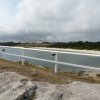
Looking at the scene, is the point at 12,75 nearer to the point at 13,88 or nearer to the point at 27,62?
the point at 13,88

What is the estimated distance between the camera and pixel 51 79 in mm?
9453

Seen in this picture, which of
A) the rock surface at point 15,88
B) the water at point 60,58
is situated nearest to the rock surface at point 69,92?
the rock surface at point 15,88

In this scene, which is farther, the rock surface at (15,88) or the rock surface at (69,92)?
the rock surface at (15,88)

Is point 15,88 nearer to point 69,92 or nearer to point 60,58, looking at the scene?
point 69,92

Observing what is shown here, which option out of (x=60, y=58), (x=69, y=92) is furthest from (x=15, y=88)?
(x=60, y=58)

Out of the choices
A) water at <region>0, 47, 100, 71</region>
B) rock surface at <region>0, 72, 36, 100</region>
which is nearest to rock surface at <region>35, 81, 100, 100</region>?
rock surface at <region>0, 72, 36, 100</region>

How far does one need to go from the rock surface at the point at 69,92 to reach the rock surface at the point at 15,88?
25cm

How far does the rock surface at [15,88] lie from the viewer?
704cm

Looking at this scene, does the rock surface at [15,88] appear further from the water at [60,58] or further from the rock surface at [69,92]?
the water at [60,58]

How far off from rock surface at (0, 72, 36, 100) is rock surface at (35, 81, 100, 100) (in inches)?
9.8

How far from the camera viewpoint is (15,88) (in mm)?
7434

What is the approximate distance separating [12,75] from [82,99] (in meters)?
2.91

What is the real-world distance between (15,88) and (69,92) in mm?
1385

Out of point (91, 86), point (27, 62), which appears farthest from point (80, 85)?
point (27, 62)
